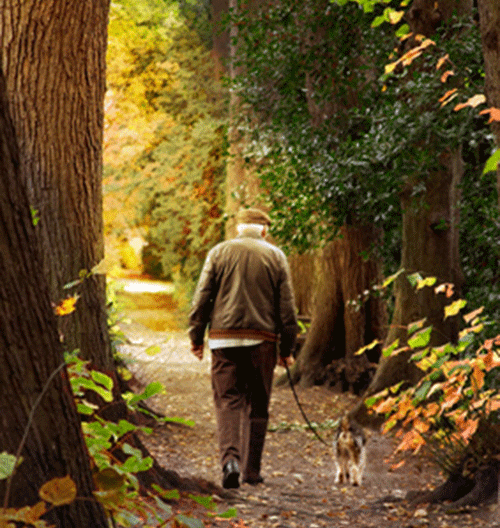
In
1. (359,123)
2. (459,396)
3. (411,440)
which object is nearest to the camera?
(459,396)

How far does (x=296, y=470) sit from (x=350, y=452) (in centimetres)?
103

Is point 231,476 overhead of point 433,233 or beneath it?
beneath

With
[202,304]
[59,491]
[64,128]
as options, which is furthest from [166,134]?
[59,491]

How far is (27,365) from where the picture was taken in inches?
81.3

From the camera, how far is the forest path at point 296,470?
4.91m

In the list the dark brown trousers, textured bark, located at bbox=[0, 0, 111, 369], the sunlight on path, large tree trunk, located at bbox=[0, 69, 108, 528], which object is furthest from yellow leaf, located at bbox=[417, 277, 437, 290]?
the sunlight on path

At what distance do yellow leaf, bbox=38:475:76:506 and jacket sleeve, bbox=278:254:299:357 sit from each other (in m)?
4.08

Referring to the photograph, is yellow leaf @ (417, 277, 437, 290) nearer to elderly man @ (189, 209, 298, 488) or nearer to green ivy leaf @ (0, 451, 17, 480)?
elderly man @ (189, 209, 298, 488)

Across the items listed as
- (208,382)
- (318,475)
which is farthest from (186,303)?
(318,475)

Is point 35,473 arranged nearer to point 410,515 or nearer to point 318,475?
point 410,515

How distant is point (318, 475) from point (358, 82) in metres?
4.94

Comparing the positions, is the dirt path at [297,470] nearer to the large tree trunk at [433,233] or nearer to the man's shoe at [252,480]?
the man's shoe at [252,480]

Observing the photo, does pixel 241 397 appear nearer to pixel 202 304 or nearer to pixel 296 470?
pixel 202 304

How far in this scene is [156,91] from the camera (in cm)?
2133
